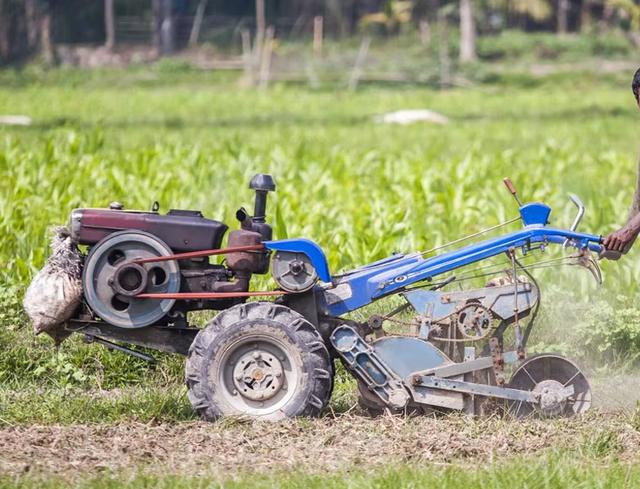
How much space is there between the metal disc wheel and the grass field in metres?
0.23

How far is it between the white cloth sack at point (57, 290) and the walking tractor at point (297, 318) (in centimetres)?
A: 1

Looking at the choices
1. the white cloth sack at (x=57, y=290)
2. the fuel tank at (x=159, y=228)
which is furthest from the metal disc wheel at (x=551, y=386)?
the white cloth sack at (x=57, y=290)

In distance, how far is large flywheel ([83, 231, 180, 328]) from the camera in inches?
222

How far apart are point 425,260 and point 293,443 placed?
1.05 metres

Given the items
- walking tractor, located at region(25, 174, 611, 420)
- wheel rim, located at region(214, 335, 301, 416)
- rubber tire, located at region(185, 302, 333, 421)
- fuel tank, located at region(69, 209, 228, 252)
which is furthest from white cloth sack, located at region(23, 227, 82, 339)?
wheel rim, located at region(214, 335, 301, 416)

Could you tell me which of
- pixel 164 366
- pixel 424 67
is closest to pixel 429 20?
pixel 424 67

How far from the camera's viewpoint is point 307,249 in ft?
18.7

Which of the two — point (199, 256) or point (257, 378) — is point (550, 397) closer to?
point (257, 378)

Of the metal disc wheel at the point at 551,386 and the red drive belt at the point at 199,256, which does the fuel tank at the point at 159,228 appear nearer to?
the red drive belt at the point at 199,256

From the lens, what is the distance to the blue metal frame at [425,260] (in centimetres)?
568

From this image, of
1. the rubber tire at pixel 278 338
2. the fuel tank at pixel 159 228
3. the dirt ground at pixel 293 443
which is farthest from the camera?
the fuel tank at pixel 159 228

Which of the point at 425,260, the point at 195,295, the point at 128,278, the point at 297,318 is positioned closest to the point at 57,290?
the point at 128,278

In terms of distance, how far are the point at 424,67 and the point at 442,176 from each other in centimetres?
2675

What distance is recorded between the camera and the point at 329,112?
26906 millimetres
